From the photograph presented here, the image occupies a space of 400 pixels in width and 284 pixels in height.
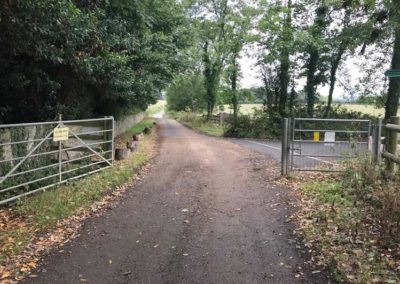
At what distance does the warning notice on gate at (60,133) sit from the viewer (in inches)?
344

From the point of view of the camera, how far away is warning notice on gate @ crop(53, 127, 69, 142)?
8.74 meters

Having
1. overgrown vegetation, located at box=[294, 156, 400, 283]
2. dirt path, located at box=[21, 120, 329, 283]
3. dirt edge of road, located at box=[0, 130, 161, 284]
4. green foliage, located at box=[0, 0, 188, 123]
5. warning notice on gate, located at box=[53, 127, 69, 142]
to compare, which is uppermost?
green foliage, located at box=[0, 0, 188, 123]

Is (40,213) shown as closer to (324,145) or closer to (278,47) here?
(324,145)

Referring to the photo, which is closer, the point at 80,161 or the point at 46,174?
the point at 46,174

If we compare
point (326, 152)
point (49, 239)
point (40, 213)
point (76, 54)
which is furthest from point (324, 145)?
point (49, 239)

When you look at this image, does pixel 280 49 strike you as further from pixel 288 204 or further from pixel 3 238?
pixel 3 238

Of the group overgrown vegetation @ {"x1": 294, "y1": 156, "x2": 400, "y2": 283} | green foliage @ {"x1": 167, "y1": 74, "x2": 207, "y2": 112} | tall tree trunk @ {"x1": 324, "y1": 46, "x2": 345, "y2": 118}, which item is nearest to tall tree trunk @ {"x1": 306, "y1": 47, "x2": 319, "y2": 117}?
tall tree trunk @ {"x1": 324, "y1": 46, "x2": 345, "y2": 118}

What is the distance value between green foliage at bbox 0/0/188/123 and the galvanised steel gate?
5.57 feet

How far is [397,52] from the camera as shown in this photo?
20.9 metres

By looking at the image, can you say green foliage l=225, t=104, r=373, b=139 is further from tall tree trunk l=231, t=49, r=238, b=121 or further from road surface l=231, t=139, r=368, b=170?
road surface l=231, t=139, r=368, b=170

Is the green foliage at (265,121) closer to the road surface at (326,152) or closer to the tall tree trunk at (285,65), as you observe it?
the tall tree trunk at (285,65)

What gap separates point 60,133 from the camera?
8.91 m

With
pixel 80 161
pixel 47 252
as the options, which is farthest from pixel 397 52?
pixel 47 252

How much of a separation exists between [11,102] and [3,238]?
23.7ft
